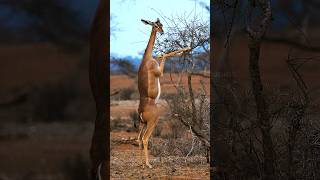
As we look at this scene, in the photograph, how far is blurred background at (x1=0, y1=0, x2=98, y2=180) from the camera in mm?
6316

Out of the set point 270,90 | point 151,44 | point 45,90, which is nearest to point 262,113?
point 270,90

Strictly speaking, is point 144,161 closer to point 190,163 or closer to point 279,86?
point 190,163

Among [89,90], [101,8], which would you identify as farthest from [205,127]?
[101,8]

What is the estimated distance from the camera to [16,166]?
6332mm

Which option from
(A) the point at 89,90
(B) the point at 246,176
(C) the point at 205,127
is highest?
(A) the point at 89,90

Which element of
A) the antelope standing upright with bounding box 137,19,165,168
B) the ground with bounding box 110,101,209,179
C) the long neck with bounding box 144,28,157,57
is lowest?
the ground with bounding box 110,101,209,179

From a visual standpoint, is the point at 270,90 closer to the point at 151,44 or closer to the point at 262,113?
the point at 262,113

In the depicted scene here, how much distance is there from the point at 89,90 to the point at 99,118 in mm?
343

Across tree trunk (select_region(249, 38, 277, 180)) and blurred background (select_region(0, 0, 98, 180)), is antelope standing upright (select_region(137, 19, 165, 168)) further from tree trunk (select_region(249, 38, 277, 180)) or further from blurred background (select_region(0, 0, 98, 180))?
tree trunk (select_region(249, 38, 277, 180))

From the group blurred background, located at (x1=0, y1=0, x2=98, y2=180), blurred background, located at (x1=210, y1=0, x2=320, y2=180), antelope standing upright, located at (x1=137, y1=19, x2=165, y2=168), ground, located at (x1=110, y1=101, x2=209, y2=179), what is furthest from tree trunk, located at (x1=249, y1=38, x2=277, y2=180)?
blurred background, located at (x1=0, y1=0, x2=98, y2=180)

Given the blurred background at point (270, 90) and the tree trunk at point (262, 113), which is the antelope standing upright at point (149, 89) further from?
the tree trunk at point (262, 113)

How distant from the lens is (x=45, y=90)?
644 centimetres

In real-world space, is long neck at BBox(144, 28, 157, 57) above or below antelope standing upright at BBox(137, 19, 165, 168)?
above

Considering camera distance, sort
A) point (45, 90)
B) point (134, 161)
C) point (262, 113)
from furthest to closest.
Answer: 1. point (134, 161)
2. point (45, 90)
3. point (262, 113)
